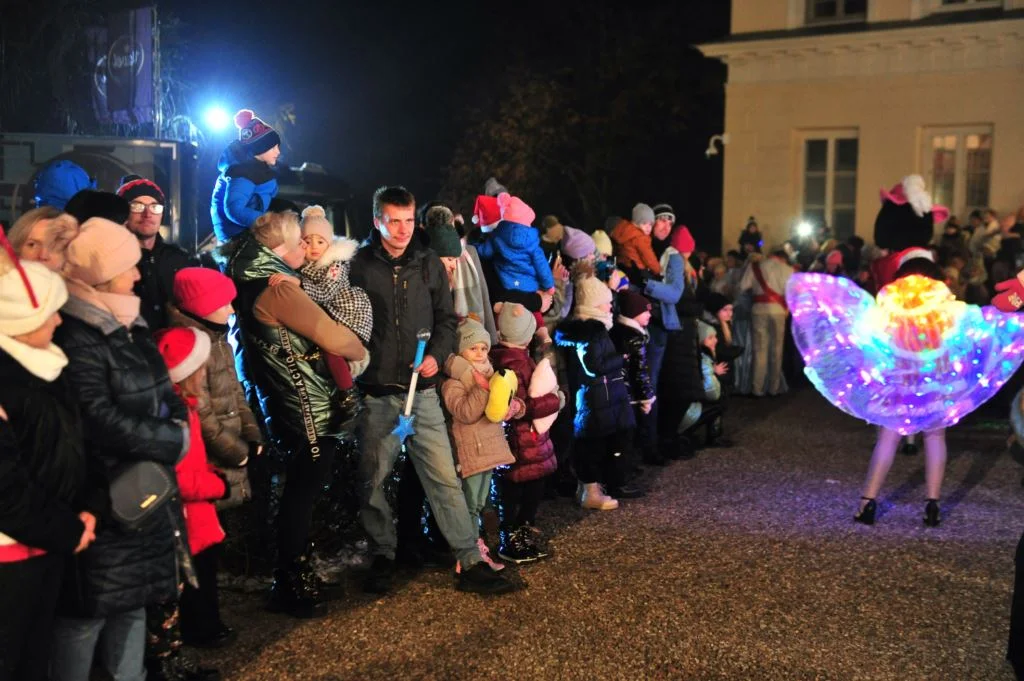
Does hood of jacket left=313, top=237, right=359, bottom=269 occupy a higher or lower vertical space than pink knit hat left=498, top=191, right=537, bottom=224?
lower

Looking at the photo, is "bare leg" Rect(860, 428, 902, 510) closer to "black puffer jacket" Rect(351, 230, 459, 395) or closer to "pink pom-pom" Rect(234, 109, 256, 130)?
"black puffer jacket" Rect(351, 230, 459, 395)

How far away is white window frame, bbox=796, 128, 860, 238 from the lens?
2000 cm

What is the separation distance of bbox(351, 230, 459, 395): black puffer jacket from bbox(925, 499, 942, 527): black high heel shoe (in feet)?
11.3

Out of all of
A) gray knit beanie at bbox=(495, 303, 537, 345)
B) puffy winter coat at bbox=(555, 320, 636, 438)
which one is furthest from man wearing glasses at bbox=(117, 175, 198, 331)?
puffy winter coat at bbox=(555, 320, 636, 438)

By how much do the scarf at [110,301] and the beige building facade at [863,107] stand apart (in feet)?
55.7

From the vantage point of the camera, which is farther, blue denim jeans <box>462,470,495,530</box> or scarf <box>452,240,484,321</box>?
scarf <box>452,240,484,321</box>

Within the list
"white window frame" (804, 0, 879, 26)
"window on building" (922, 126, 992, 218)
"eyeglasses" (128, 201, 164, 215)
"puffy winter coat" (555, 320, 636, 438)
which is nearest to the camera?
"eyeglasses" (128, 201, 164, 215)

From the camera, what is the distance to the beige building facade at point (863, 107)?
61.0 feet

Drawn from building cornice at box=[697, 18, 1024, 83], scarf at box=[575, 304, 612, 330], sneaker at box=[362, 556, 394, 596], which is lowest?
sneaker at box=[362, 556, 394, 596]

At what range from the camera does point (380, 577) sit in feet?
20.2

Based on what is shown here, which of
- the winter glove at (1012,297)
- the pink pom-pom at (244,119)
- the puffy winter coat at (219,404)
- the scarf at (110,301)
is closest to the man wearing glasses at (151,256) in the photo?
the puffy winter coat at (219,404)

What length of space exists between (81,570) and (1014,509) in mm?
6361

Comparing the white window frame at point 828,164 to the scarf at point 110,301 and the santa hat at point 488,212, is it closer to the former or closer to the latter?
the santa hat at point 488,212

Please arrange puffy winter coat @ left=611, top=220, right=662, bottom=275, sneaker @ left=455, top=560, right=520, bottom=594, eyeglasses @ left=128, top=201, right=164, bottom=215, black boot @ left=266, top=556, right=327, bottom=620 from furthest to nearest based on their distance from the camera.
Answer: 1. puffy winter coat @ left=611, top=220, right=662, bottom=275
2. eyeglasses @ left=128, top=201, right=164, bottom=215
3. sneaker @ left=455, top=560, right=520, bottom=594
4. black boot @ left=266, top=556, right=327, bottom=620
